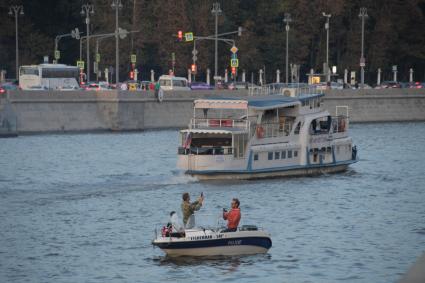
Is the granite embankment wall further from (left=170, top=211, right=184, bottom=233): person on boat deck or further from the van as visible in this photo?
(left=170, top=211, right=184, bottom=233): person on boat deck

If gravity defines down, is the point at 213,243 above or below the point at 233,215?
below

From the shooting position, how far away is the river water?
4641 cm

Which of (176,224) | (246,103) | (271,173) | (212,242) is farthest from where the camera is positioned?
(271,173)

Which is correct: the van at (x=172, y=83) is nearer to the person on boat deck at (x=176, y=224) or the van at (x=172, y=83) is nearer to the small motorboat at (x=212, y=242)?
the small motorboat at (x=212, y=242)

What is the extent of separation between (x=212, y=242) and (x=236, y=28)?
106 meters

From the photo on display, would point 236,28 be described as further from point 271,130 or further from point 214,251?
point 214,251

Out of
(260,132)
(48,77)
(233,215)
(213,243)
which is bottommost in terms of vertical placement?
(213,243)

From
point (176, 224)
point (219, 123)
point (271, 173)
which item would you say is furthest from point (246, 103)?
point (176, 224)

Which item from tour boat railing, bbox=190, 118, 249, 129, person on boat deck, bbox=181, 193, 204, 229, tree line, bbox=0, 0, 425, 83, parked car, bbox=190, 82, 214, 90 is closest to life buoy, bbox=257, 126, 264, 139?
tour boat railing, bbox=190, 118, 249, 129

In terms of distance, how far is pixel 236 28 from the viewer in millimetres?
151875

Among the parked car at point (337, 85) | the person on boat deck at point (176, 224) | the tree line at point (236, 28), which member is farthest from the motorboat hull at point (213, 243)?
the tree line at point (236, 28)

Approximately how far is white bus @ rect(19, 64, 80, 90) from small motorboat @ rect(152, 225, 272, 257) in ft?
237

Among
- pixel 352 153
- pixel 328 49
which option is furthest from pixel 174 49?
pixel 352 153

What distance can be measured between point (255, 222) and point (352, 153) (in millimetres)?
22329
